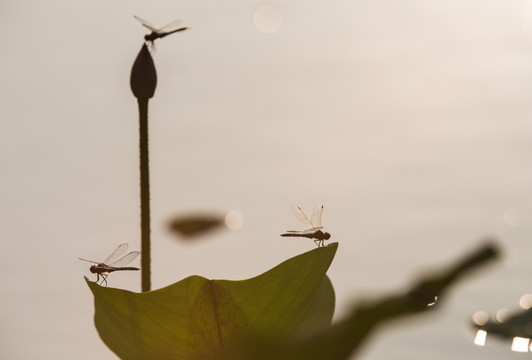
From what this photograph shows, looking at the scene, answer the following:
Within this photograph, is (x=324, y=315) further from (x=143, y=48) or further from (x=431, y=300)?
(x=431, y=300)

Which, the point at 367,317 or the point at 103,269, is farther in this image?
the point at 103,269

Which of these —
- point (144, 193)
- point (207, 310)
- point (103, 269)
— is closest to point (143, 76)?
point (144, 193)

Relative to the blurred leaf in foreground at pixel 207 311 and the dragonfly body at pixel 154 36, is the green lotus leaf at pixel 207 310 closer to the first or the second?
the blurred leaf in foreground at pixel 207 311

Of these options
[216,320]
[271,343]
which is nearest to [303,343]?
[271,343]

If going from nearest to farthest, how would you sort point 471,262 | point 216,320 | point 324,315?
1. point 471,262
2. point 216,320
3. point 324,315

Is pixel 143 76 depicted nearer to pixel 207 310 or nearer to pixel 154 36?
pixel 154 36

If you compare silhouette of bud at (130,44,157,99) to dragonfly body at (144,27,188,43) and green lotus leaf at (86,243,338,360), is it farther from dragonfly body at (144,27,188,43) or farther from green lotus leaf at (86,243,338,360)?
green lotus leaf at (86,243,338,360)
